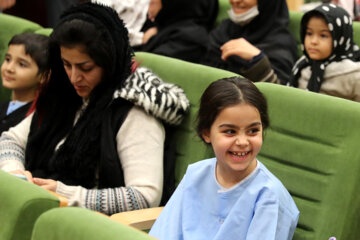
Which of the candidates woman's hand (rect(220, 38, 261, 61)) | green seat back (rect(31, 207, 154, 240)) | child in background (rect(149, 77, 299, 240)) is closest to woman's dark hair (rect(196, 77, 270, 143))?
child in background (rect(149, 77, 299, 240))

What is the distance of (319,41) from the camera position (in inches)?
97.4

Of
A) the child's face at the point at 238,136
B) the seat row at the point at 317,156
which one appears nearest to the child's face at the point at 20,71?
the seat row at the point at 317,156

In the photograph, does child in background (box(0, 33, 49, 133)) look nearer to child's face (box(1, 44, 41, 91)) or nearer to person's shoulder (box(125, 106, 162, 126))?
child's face (box(1, 44, 41, 91))

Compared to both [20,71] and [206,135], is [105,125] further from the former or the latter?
[20,71]

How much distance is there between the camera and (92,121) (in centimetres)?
208

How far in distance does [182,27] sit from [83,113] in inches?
45.8

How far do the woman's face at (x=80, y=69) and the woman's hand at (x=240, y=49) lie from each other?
0.79 m

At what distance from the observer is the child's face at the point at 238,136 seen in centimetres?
158

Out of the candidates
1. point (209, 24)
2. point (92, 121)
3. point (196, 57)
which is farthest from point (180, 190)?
point (209, 24)

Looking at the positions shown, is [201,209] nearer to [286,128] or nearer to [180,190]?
[180,190]

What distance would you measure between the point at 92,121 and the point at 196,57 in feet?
3.73

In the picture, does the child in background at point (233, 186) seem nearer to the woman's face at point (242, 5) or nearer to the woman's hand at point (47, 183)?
the woman's hand at point (47, 183)

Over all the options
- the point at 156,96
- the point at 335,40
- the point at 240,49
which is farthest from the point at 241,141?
the point at 240,49

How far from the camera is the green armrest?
3.93 feet
